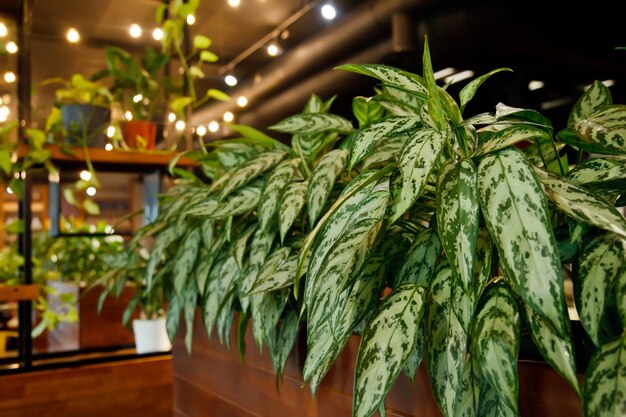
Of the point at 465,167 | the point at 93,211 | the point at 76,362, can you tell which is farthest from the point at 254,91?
the point at 465,167

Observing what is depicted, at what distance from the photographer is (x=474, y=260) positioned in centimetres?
62

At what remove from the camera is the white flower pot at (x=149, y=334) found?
2.30 m

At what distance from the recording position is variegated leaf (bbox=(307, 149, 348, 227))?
96 cm

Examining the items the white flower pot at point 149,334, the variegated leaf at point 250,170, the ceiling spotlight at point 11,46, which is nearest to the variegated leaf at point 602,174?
the variegated leaf at point 250,170

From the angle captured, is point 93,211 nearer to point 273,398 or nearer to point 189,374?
point 189,374

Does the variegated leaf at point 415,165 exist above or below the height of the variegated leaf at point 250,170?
below

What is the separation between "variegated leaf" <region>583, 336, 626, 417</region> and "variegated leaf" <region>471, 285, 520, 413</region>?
2.5 inches

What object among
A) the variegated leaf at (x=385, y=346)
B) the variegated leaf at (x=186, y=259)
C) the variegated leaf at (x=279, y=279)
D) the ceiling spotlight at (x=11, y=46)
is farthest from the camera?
the ceiling spotlight at (x=11, y=46)

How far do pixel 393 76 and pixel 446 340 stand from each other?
1.12 ft

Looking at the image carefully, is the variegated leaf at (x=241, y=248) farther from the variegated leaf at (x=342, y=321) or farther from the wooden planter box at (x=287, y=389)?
the variegated leaf at (x=342, y=321)

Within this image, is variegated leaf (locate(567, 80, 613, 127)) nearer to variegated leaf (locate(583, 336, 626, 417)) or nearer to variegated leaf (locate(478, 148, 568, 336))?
variegated leaf (locate(478, 148, 568, 336))

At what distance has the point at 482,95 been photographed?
20.4ft

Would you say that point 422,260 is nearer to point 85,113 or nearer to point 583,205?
point 583,205

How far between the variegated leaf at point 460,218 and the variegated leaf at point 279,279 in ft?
1.27
